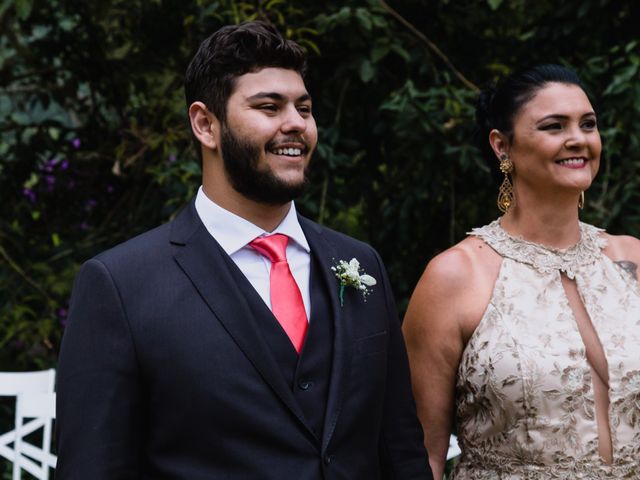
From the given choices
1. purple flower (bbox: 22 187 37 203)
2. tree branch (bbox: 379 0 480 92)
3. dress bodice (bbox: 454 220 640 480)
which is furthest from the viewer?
purple flower (bbox: 22 187 37 203)

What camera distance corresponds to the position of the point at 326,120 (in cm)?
478

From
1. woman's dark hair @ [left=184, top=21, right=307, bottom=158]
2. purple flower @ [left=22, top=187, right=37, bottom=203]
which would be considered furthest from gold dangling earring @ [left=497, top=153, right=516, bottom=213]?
purple flower @ [left=22, top=187, right=37, bottom=203]

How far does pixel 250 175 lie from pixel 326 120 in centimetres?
241

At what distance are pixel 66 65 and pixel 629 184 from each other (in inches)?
122

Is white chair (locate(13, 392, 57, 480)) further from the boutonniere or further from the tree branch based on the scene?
the tree branch

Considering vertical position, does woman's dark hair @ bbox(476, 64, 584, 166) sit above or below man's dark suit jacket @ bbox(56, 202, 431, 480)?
above

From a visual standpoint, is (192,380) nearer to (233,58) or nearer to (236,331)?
(236,331)

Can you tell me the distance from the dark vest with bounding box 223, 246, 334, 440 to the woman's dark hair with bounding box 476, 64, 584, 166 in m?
1.23

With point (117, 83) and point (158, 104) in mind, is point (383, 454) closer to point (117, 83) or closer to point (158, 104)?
point (158, 104)

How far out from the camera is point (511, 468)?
10.2 ft

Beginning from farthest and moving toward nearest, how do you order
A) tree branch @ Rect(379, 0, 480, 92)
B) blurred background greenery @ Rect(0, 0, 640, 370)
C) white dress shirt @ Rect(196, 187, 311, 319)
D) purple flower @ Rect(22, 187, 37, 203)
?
purple flower @ Rect(22, 187, 37, 203)
tree branch @ Rect(379, 0, 480, 92)
blurred background greenery @ Rect(0, 0, 640, 370)
white dress shirt @ Rect(196, 187, 311, 319)

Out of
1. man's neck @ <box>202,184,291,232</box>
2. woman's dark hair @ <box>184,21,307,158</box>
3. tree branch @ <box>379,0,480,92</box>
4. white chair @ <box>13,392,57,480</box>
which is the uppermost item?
tree branch @ <box>379,0,480,92</box>

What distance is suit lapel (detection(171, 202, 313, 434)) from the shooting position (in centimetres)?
230

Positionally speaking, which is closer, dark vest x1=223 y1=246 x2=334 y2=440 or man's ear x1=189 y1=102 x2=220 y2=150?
dark vest x1=223 y1=246 x2=334 y2=440
